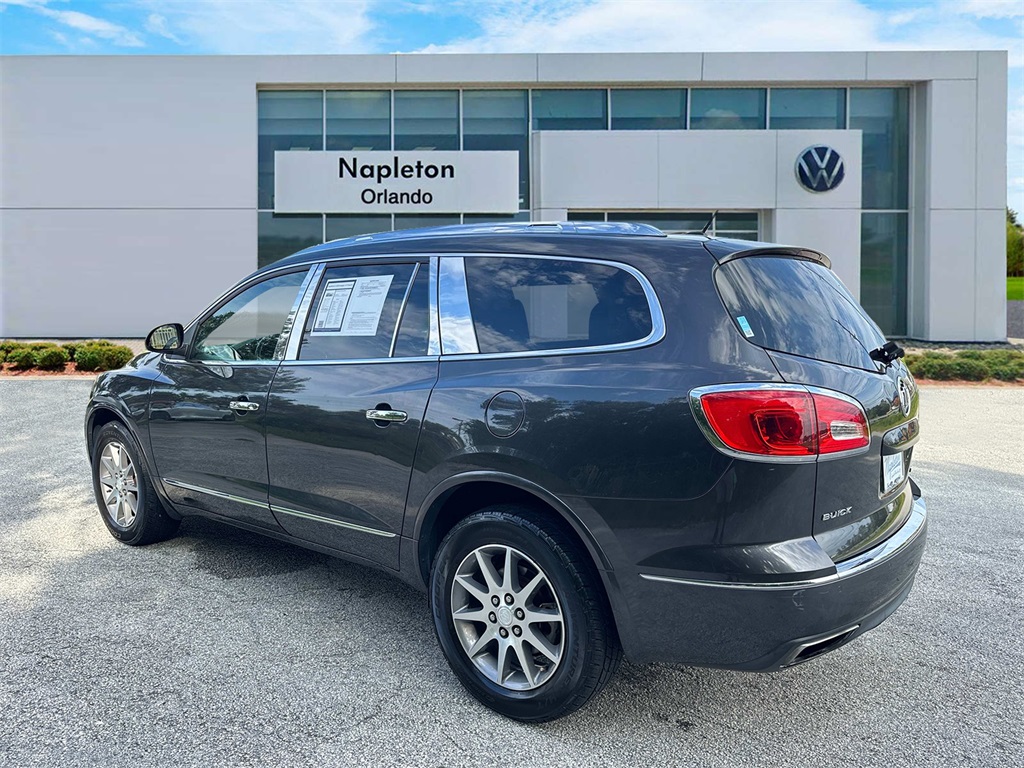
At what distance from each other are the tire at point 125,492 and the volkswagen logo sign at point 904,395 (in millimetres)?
3882

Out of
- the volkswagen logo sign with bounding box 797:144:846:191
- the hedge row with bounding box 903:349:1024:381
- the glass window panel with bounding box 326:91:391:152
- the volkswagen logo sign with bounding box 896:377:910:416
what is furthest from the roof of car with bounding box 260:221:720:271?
the volkswagen logo sign with bounding box 797:144:846:191

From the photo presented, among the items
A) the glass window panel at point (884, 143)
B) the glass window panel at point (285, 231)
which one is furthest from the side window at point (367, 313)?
the glass window panel at point (884, 143)

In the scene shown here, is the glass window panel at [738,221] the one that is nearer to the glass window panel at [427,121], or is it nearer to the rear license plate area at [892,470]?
the glass window panel at [427,121]

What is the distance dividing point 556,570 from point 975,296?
20.6 m

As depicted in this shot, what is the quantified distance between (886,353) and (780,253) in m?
0.54

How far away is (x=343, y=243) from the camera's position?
393cm

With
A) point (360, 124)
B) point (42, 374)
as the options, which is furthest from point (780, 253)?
point (360, 124)

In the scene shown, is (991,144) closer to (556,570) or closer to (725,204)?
(725,204)

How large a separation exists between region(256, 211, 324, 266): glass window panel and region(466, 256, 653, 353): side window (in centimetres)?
1716

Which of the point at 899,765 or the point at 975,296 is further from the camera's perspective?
the point at 975,296

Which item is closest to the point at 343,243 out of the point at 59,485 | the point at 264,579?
the point at 264,579

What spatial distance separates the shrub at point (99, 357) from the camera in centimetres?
1424

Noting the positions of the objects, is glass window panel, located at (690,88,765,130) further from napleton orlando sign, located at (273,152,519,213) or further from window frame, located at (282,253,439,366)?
window frame, located at (282,253,439,366)

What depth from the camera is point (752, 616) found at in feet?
8.21
